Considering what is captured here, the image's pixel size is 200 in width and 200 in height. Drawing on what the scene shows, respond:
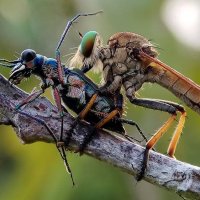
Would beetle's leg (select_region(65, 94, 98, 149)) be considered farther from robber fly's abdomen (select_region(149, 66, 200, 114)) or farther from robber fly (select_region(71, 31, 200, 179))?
robber fly's abdomen (select_region(149, 66, 200, 114))

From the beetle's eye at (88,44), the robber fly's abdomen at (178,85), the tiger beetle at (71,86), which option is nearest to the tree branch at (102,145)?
the tiger beetle at (71,86)

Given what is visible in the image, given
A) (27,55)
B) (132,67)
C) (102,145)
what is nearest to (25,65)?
(27,55)

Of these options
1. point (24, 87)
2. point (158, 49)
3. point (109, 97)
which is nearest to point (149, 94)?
point (158, 49)

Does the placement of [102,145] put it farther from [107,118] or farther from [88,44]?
[88,44]

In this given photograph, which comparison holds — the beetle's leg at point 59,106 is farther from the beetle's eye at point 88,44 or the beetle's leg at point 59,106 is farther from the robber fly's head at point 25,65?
the beetle's eye at point 88,44

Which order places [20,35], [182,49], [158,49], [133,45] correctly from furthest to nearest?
1. [20,35]
2. [182,49]
3. [158,49]
4. [133,45]

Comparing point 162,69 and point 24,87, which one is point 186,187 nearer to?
point 162,69
